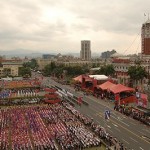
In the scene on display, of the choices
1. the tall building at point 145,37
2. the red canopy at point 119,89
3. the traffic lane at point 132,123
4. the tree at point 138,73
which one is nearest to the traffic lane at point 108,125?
the traffic lane at point 132,123

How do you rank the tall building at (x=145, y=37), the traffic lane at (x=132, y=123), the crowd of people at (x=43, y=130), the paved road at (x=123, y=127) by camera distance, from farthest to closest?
the tall building at (x=145, y=37), the traffic lane at (x=132, y=123), the paved road at (x=123, y=127), the crowd of people at (x=43, y=130)

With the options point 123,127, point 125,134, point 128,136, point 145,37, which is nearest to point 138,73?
point 123,127

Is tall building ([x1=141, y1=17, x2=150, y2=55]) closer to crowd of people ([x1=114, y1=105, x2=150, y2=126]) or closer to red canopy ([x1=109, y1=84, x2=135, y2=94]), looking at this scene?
red canopy ([x1=109, y1=84, x2=135, y2=94])

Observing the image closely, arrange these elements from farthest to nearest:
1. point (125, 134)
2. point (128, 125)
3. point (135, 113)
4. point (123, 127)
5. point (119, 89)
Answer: point (119, 89) → point (135, 113) → point (128, 125) → point (123, 127) → point (125, 134)

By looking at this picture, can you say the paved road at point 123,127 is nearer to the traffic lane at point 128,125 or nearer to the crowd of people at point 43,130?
the traffic lane at point 128,125

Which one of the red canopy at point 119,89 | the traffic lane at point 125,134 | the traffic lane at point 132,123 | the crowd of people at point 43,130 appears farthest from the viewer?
the red canopy at point 119,89

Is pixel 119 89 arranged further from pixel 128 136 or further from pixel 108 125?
pixel 128 136
